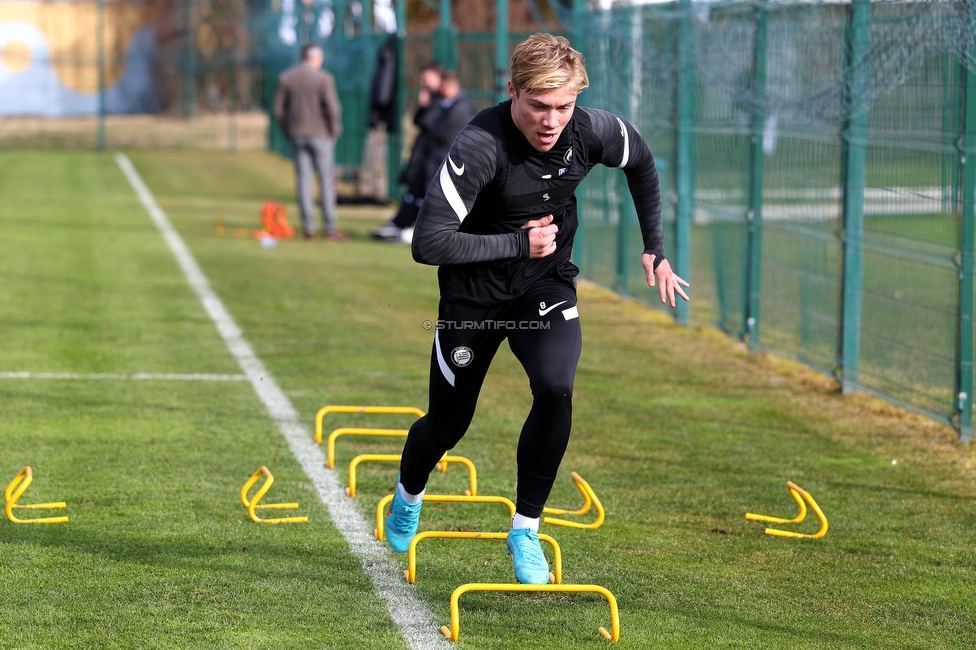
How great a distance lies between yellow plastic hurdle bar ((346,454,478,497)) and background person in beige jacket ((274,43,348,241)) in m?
10.8

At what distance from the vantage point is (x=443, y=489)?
21.5ft

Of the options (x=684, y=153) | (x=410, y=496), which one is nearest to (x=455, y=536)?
(x=410, y=496)

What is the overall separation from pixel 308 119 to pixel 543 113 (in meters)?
13.0

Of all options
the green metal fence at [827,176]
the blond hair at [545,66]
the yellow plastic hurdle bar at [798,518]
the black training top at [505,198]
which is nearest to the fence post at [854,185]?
the green metal fence at [827,176]

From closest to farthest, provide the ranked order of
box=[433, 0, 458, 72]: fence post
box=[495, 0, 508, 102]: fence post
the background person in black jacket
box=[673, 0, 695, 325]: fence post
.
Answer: box=[673, 0, 695, 325]: fence post → the background person in black jacket → box=[495, 0, 508, 102]: fence post → box=[433, 0, 458, 72]: fence post

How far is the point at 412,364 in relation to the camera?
32.2ft

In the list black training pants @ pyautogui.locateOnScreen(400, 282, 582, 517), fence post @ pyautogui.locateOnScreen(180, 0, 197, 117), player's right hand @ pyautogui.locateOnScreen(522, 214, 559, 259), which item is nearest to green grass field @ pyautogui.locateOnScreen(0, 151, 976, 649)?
black training pants @ pyautogui.locateOnScreen(400, 282, 582, 517)

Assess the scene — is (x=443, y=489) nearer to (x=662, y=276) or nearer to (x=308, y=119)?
(x=662, y=276)

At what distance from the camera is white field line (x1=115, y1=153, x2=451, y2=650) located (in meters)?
4.68

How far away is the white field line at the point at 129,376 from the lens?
29.3ft

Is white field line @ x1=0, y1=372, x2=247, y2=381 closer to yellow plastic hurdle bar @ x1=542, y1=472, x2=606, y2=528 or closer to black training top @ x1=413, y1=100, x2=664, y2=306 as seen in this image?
yellow plastic hurdle bar @ x1=542, y1=472, x2=606, y2=528

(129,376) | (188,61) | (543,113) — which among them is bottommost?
(129,376)

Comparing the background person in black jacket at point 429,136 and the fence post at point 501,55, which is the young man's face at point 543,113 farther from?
the fence post at point 501,55

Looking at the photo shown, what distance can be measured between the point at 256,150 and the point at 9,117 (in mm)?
12185
